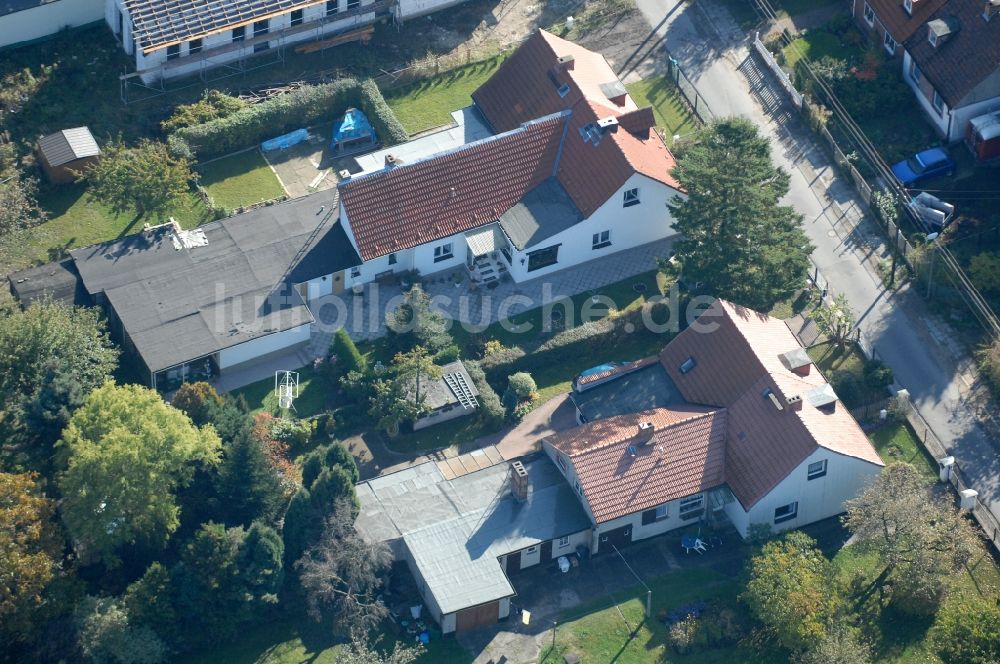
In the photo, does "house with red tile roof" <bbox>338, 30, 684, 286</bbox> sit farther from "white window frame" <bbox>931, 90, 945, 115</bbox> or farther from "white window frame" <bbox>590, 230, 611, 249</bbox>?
"white window frame" <bbox>931, 90, 945, 115</bbox>

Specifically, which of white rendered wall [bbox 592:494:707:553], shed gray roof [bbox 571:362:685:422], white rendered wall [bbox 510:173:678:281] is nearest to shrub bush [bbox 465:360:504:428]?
shed gray roof [bbox 571:362:685:422]

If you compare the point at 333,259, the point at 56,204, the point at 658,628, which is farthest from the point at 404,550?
the point at 56,204

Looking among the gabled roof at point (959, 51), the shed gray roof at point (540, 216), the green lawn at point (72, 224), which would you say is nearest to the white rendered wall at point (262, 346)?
the green lawn at point (72, 224)

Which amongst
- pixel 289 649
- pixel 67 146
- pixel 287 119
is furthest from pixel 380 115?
pixel 289 649

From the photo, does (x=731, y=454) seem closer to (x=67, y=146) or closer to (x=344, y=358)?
(x=344, y=358)

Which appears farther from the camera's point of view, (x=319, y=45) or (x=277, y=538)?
(x=319, y=45)

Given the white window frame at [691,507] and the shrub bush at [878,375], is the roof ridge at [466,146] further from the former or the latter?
the white window frame at [691,507]

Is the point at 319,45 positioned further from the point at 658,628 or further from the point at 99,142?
the point at 658,628

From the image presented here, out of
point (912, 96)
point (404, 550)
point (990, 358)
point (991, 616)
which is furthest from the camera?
point (912, 96)
